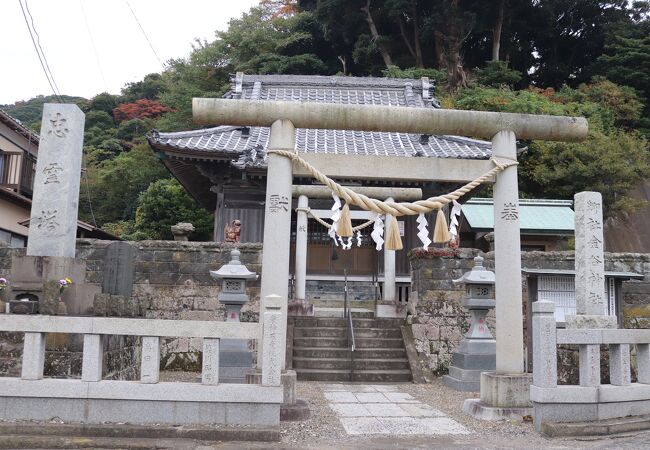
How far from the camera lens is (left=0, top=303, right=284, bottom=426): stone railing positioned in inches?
201

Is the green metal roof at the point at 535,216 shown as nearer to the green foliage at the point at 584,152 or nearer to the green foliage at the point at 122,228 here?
the green foliage at the point at 584,152

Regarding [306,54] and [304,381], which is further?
[306,54]

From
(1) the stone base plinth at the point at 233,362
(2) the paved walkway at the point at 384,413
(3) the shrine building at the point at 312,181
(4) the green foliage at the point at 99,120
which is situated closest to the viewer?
(2) the paved walkway at the point at 384,413

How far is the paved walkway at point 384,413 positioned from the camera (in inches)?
232

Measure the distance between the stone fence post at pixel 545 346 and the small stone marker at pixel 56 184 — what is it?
20.7ft

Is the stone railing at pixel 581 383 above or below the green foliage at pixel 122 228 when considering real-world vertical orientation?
below

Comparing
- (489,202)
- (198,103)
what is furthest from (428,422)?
(489,202)

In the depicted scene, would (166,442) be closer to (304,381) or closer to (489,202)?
(304,381)

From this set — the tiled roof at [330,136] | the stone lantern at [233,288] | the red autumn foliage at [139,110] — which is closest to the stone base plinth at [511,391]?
the stone lantern at [233,288]

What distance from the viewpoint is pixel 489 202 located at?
21.3m

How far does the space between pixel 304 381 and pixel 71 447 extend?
5338mm

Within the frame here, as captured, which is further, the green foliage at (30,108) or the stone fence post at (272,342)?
the green foliage at (30,108)

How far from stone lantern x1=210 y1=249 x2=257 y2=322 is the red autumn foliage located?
3275cm

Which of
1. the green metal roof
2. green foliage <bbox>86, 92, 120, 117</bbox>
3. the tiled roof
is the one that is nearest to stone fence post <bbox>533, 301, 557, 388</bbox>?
the tiled roof
